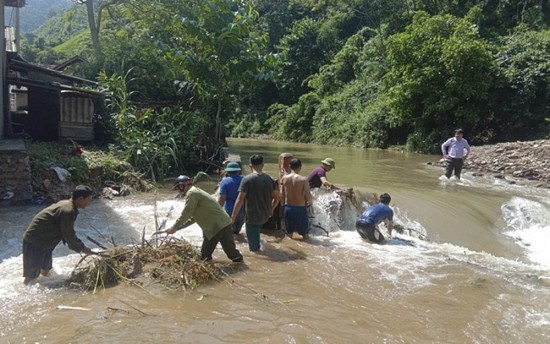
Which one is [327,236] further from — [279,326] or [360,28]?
[360,28]

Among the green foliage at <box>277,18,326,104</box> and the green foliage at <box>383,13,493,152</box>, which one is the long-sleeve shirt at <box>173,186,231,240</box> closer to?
the green foliage at <box>383,13,493,152</box>

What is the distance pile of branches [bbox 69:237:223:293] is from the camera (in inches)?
248

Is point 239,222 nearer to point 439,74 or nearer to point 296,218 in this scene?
point 296,218

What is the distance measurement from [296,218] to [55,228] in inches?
160

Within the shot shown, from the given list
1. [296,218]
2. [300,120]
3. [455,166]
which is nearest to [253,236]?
[296,218]

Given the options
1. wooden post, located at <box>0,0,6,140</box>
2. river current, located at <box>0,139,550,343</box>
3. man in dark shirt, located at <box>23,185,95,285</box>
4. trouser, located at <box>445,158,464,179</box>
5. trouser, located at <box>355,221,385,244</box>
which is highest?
wooden post, located at <box>0,0,6,140</box>

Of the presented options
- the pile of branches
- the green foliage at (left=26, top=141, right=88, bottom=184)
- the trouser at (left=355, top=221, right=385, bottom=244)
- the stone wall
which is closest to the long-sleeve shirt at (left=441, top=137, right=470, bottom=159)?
the trouser at (left=355, top=221, right=385, bottom=244)

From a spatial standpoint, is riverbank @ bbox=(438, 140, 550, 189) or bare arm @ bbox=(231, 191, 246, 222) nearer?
bare arm @ bbox=(231, 191, 246, 222)

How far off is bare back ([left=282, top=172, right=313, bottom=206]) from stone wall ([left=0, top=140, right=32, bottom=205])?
599cm

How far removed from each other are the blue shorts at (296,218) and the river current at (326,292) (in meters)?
0.24

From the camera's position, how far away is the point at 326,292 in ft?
20.9

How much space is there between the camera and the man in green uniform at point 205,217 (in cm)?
680

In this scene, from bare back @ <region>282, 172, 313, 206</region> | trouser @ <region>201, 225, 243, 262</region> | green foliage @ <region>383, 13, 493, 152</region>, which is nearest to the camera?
trouser @ <region>201, 225, 243, 262</region>

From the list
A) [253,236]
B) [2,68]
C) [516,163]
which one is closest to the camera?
[253,236]
